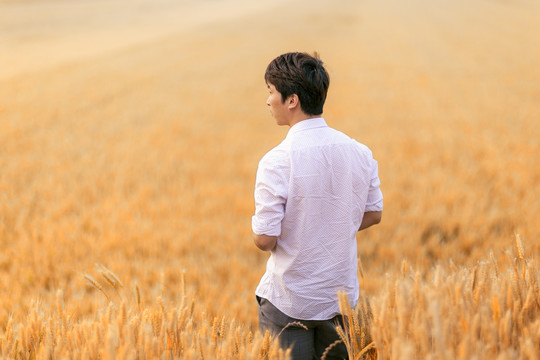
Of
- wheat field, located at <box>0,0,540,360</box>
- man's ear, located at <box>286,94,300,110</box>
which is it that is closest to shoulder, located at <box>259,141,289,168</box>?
man's ear, located at <box>286,94,300,110</box>

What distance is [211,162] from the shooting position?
6449mm

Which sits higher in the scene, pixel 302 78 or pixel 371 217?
pixel 302 78

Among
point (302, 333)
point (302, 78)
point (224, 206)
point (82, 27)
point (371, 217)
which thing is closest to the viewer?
point (302, 78)

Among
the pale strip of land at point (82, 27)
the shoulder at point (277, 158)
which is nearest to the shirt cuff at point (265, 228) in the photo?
the shoulder at point (277, 158)

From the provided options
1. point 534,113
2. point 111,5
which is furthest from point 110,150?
point 111,5

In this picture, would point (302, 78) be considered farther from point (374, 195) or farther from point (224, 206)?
point (224, 206)

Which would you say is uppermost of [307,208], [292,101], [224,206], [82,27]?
[82,27]

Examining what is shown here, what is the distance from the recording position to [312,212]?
1604mm

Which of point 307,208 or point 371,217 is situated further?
point 371,217

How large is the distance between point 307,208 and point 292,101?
366mm

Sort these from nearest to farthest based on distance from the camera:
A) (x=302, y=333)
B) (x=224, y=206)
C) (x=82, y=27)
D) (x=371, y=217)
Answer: (x=302, y=333)
(x=371, y=217)
(x=224, y=206)
(x=82, y=27)

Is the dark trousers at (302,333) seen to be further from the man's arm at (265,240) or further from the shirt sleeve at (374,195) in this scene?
the shirt sleeve at (374,195)

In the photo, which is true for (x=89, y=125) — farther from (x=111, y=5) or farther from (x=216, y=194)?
(x=111, y=5)

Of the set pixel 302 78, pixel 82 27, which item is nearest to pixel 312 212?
pixel 302 78
